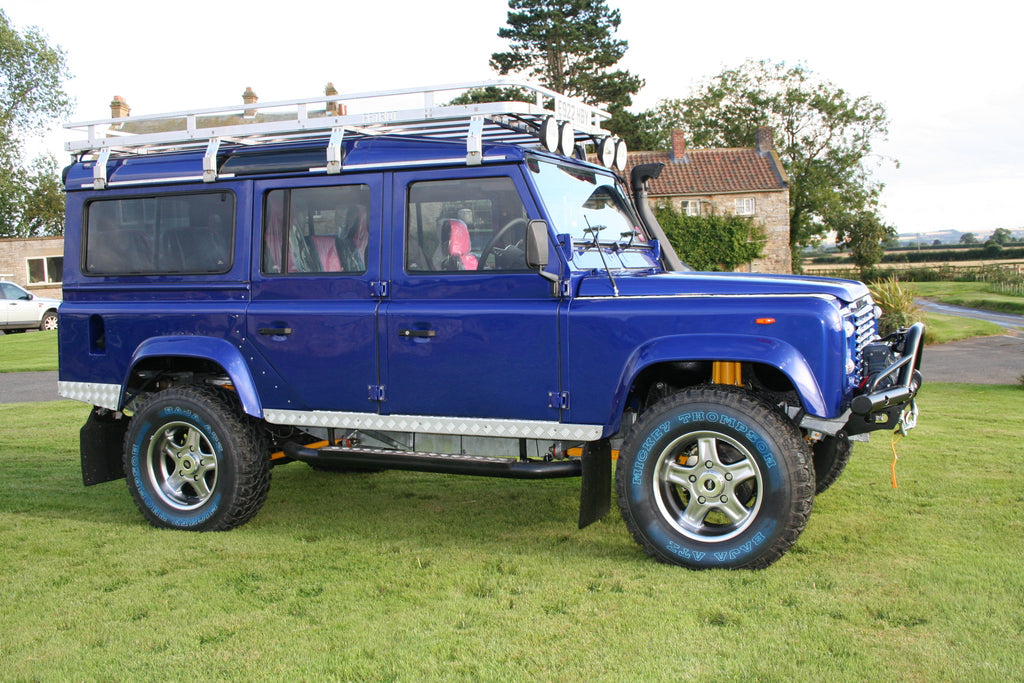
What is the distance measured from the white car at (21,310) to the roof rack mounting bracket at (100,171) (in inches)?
1012

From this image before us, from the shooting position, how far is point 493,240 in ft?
18.0

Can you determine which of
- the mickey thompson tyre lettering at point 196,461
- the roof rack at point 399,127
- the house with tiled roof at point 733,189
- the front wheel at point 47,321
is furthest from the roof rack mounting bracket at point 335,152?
the house with tiled roof at point 733,189

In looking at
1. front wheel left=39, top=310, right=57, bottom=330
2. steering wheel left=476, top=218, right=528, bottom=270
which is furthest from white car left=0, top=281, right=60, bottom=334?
Result: steering wheel left=476, top=218, right=528, bottom=270

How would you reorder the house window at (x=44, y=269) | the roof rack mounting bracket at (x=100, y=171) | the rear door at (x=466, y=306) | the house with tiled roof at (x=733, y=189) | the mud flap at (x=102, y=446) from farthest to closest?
the house with tiled roof at (x=733, y=189) < the house window at (x=44, y=269) < the mud flap at (x=102, y=446) < the roof rack mounting bracket at (x=100, y=171) < the rear door at (x=466, y=306)

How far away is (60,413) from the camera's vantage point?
11914 millimetres

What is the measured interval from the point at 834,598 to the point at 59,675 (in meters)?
3.55

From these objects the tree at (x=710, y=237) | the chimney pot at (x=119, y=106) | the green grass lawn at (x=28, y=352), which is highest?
the chimney pot at (x=119, y=106)

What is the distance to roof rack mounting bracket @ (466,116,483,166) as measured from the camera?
213 inches

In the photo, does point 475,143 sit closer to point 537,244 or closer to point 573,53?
point 537,244

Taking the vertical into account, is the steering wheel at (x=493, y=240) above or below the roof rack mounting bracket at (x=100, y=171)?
below

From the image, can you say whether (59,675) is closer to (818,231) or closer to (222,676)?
(222,676)

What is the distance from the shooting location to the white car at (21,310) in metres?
28.9

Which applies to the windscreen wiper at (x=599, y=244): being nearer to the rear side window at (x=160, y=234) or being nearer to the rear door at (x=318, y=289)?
the rear door at (x=318, y=289)

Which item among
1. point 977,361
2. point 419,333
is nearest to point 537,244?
point 419,333
